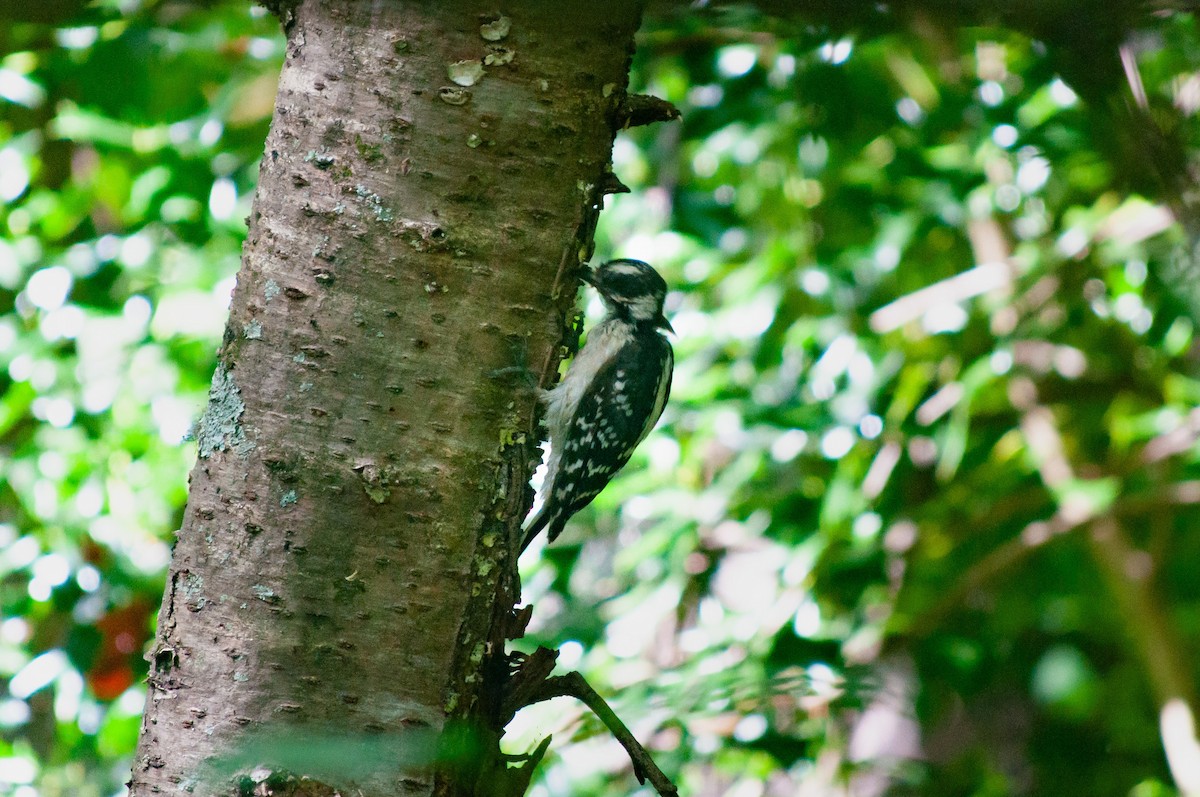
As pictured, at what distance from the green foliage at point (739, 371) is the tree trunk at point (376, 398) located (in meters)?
1.12

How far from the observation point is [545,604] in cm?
372

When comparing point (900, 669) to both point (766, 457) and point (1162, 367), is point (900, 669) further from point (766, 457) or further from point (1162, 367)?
point (1162, 367)

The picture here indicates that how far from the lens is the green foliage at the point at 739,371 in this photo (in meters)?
3.21

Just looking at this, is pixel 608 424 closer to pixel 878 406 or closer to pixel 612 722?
pixel 878 406

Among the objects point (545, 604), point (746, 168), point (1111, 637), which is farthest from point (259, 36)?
point (1111, 637)

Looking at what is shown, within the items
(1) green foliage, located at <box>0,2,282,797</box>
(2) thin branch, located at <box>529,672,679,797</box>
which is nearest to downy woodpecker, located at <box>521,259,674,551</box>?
(1) green foliage, located at <box>0,2,282,797</box>

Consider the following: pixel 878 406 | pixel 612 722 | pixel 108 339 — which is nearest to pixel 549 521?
pixel 878 406

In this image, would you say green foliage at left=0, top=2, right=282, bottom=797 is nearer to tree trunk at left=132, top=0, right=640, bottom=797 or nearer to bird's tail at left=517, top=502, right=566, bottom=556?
bird's tail at left=517, top=502, right=566, bottom=556

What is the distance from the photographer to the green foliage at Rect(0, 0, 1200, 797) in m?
3.21

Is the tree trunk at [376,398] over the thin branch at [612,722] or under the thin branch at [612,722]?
over

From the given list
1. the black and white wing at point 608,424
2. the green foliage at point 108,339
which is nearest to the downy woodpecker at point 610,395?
the black and white wing at point 608,424

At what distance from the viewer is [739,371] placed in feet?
11.7

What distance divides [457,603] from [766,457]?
1928mm

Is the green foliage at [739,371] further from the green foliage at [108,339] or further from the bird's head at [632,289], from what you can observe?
the bird's head at [632,289]
